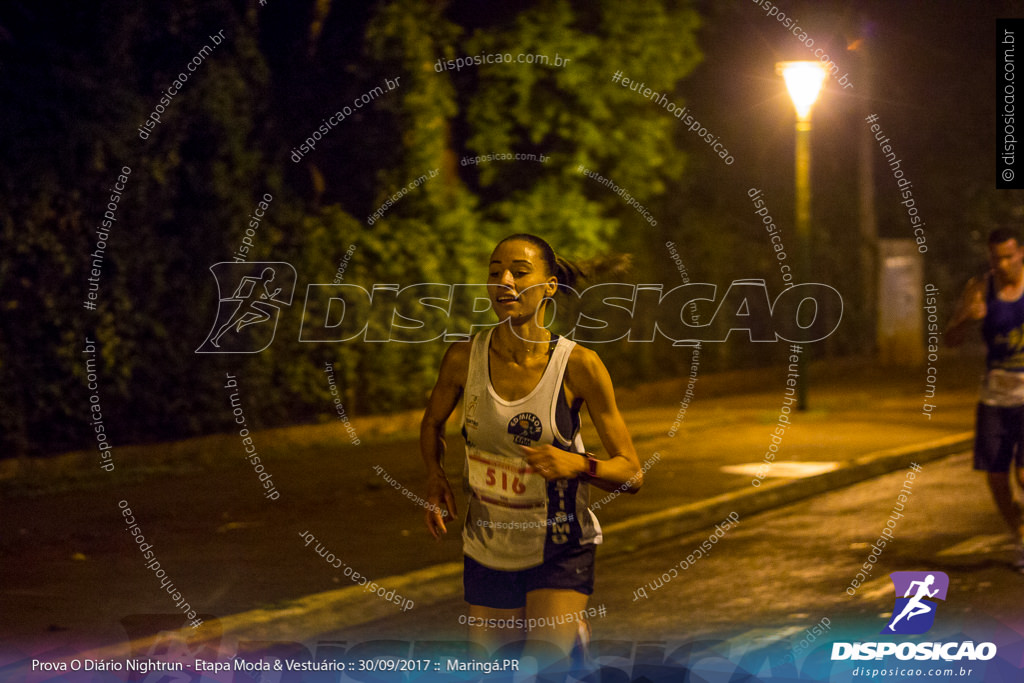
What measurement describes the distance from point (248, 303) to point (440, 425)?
8762 mm

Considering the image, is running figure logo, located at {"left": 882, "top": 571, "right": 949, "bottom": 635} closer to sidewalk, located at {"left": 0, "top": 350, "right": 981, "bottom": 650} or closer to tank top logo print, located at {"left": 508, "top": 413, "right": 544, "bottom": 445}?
sidewalk, located at {"left": 0, "top": 350, "right": 981, "bottom": 650}

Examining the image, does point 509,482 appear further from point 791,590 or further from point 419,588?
point 791,590

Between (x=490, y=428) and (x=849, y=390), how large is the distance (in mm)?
15901

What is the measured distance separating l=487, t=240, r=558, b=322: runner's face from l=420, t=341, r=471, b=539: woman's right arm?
0.29 meters

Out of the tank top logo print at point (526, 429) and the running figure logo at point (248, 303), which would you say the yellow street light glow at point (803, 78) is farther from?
the tank top logo print at point (526, 429)

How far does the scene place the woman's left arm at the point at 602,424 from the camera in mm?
4117

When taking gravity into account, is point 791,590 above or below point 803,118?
below

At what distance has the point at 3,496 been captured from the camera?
10.4 meters

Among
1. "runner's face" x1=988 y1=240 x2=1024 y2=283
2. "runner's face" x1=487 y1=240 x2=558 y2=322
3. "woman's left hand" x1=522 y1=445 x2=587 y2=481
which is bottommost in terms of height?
"woman's left hand" x1=522 y1=445 x2=587 y2=481

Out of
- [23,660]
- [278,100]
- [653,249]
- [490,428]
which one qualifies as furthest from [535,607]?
[653,249]

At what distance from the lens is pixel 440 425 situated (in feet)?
15.1

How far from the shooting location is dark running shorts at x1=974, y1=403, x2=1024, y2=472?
7789 mm

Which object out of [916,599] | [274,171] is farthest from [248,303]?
[916,599]

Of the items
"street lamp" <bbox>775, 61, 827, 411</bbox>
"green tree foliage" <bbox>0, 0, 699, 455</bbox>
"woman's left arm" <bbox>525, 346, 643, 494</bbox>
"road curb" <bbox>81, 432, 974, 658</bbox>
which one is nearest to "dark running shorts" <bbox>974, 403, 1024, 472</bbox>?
"road curb" <bbox>81, 432, 974, 658</bbox>
